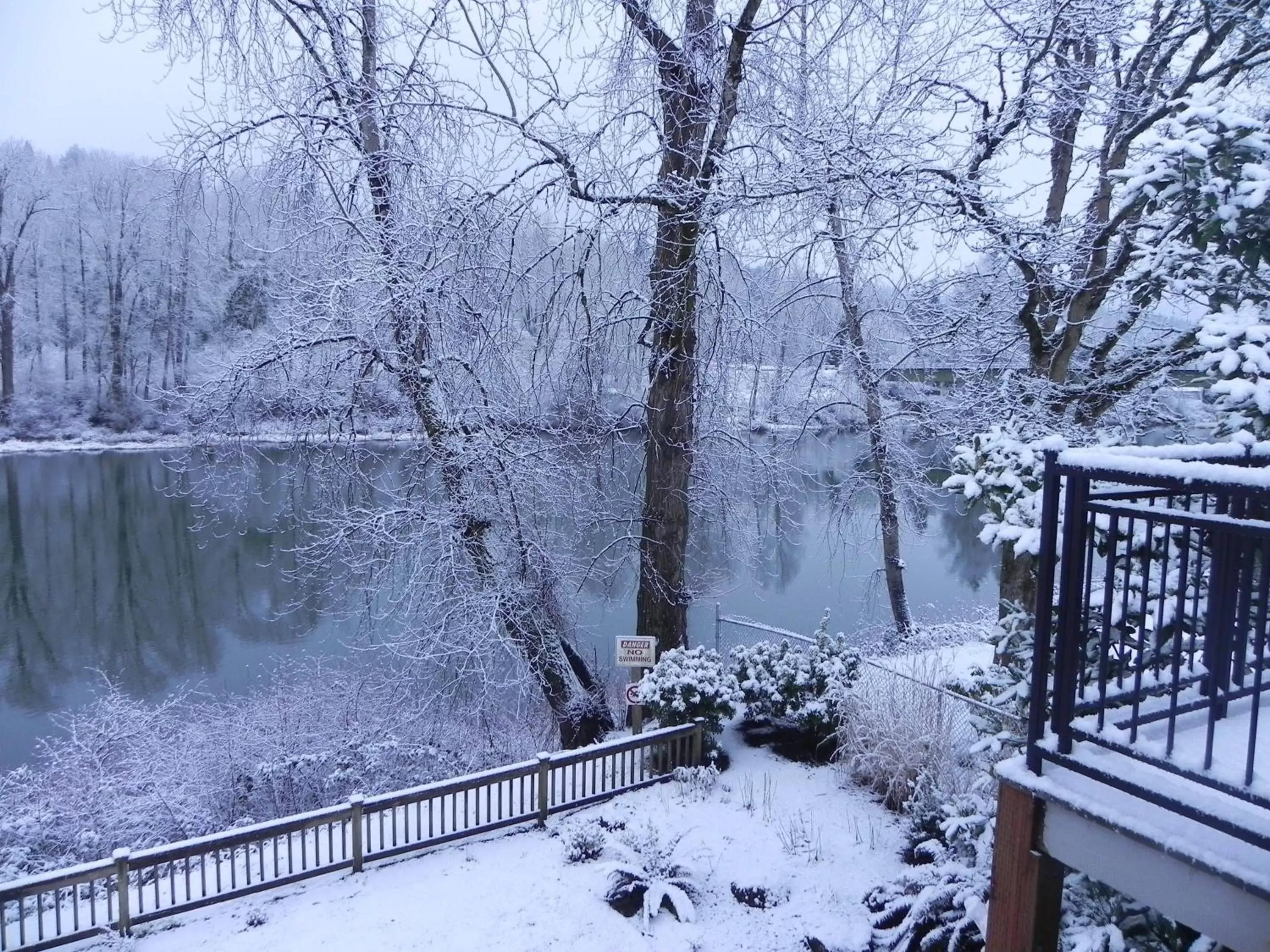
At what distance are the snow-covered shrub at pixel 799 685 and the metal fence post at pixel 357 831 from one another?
319 cm

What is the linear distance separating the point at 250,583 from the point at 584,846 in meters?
10.7

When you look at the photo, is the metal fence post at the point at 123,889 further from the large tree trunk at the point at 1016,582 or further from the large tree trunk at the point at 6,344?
the large tree trunk at the point at 6,344

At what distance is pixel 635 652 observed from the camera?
745 centimetres

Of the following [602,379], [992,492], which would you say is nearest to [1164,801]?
[992,492]

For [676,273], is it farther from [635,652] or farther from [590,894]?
[590,894]

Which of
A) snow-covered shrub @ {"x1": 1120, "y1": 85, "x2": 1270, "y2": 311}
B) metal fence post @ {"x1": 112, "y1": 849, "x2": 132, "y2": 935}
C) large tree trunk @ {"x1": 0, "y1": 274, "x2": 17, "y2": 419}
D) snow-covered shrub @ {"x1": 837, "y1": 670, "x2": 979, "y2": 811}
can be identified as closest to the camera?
snow-covered shrub @ {"x1": 1120, "y1": 85, "x2": 1270, "y2": 311}

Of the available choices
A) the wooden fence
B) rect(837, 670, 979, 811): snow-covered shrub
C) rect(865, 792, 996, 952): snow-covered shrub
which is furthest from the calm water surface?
rect(865, 792, 996, 952): snow-covered shrub

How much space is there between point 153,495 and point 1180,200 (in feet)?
69.3

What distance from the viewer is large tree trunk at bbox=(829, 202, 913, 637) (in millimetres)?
10109

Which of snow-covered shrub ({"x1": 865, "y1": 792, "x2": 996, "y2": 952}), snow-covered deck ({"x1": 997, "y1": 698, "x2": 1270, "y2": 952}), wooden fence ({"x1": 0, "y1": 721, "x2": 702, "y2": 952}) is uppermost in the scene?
snow-covered deck ({"x1": 997, "y1": 698, "x2": 1270, "y2": 952})

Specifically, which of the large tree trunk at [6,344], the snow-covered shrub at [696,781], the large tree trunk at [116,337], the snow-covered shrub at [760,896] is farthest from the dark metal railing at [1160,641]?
the large tree trunk at [6,344]

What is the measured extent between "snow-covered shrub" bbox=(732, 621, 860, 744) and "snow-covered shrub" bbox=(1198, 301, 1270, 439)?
13.5 feet

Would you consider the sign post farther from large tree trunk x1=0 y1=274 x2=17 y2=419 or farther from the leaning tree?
large tree trunk x1=0 y1=274 x2=17 y2=419

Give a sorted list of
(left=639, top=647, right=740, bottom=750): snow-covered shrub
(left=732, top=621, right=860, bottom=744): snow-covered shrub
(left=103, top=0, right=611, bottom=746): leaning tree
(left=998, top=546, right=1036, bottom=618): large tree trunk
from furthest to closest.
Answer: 1. (left=103, top=0, right=611, bottom=746): leaning tree
2. (left=998, top=546, right=1036, bottom=618): large tree trunk
3. (left=732, top=621, right=860, bottom=744): snow-covered shrub
4. (left=639, top=647, right=740, bottom=750): snow-covered shrub
